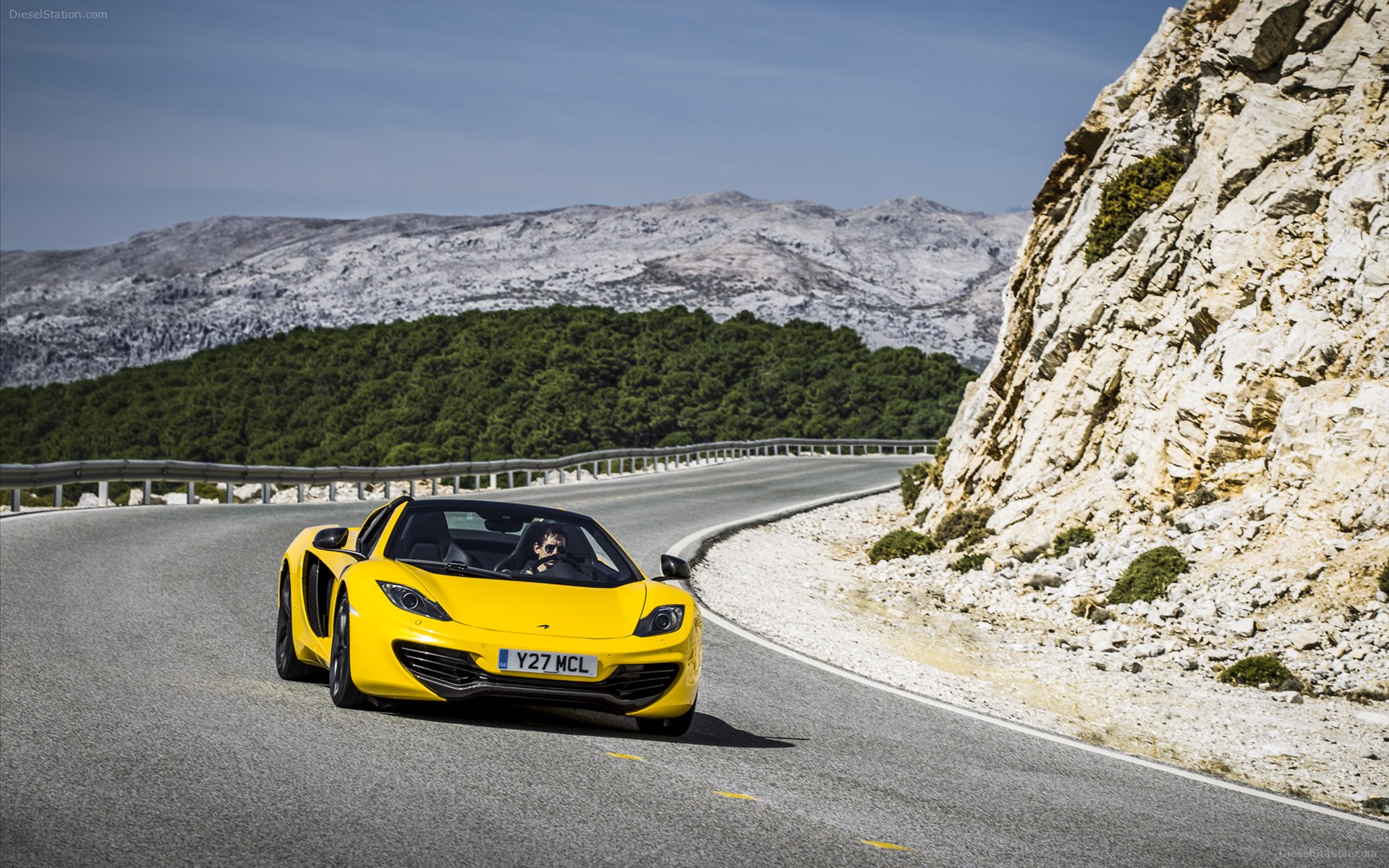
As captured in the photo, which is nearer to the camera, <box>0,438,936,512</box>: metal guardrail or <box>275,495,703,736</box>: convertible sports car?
<box>275,495,703,736</box>: convertible sports car

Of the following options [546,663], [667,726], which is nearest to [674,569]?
[667,726]

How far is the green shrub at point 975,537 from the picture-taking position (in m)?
22.5

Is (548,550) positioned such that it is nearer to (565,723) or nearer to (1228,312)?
(565,723)

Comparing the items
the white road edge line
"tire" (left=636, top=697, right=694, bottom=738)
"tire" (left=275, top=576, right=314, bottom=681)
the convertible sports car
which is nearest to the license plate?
the convertible sports car

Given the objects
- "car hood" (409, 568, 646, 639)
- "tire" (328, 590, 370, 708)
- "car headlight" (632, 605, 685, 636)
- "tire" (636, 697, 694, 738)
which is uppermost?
"car hood" (409, 568, 646, 639)

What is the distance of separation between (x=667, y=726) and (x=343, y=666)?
1.88 meters

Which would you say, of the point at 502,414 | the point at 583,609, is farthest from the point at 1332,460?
the point at 502,414

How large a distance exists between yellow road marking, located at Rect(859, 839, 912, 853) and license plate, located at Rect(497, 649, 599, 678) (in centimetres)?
206

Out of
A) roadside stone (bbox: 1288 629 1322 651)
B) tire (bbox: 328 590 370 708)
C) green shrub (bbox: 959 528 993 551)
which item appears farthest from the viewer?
green shrub (bbox: 959 528 993 551)

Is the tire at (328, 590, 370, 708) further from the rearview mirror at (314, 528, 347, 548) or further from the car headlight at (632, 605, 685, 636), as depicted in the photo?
the car headlight at (632, 605, 685, 636)

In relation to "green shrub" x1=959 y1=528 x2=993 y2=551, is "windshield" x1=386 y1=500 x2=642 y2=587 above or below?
above

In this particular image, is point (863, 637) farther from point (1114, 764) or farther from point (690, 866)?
point (690, 866)

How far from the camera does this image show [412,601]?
736 centimetres

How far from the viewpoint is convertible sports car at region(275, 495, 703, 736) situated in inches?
281
